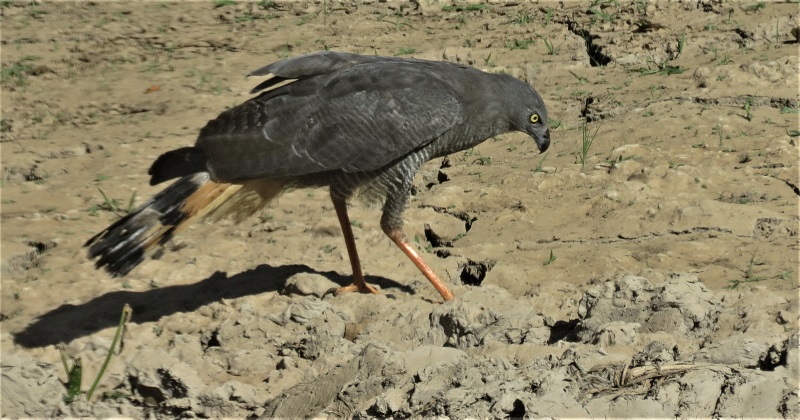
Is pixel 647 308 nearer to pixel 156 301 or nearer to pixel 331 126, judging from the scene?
pixel 331 126

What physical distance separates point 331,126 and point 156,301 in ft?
4.24

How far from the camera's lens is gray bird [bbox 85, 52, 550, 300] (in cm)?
505

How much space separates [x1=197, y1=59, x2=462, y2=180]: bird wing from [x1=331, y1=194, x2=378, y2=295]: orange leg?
1.37ft

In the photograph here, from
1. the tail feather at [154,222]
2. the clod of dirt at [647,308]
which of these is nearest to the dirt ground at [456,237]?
the clod of dirt at [647,308]

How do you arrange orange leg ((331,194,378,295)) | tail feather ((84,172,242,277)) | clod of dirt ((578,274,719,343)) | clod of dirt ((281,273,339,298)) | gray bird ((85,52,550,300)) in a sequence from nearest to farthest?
1. clod of dirt ((578,274,719,343))
2. tail feather ((84,172,242,277))
3. gray bird ((85,52,550,300))
4. clod of dirt ((281,273,339,298))
5. orange leg ((331,194,378,295))

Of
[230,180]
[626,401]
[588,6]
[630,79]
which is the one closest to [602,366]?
[626,401]

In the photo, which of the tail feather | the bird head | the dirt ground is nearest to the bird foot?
the dirt ground

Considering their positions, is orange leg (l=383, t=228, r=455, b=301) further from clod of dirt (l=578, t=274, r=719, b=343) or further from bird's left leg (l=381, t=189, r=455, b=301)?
clod of dirt (l=578, t=274, r=719, b=343)

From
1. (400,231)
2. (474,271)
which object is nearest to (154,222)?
(400,231)

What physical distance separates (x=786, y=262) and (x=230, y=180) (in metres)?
2.90

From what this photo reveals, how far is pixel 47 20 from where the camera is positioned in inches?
400

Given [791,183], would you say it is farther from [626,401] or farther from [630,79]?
[626,401]

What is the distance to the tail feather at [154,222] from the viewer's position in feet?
15.6

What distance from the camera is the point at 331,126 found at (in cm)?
525
